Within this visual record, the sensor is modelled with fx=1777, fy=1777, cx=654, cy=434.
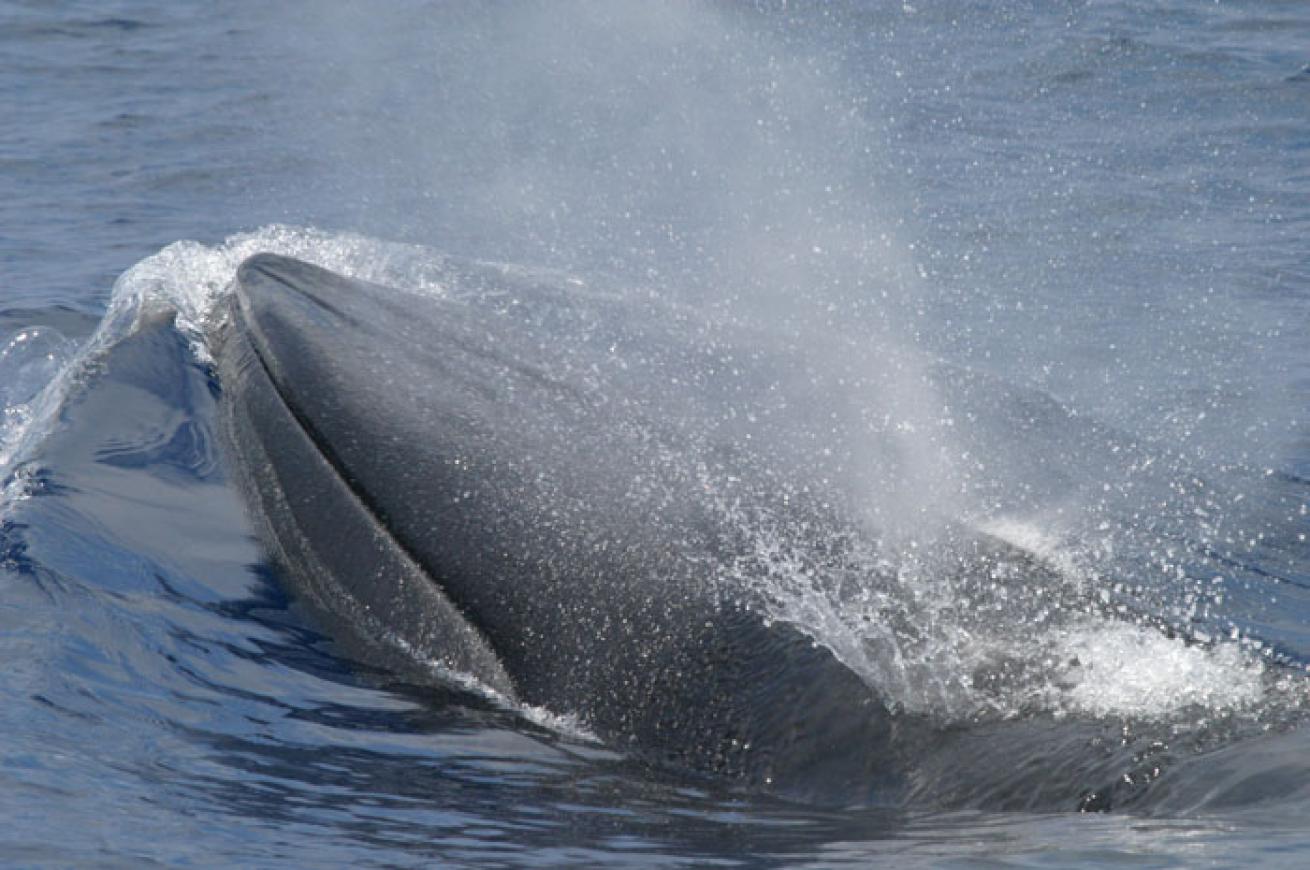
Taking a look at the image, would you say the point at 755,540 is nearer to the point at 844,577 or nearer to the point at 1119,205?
the point at 844,577

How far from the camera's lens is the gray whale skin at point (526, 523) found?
634 centimetres

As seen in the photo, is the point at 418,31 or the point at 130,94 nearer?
the point at 130,94

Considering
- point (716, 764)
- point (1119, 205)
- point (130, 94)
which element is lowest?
point (716, 764)

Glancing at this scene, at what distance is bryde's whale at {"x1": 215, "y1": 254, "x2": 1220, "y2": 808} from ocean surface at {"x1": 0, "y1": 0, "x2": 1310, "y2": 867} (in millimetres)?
118

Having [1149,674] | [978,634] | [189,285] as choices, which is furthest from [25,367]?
[1149,674]

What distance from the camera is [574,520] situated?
23.5 ft

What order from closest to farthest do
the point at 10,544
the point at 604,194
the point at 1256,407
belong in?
the point at 10,544 → the point at 1256,407 → the point at 604,194

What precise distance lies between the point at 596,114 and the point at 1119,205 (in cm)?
775

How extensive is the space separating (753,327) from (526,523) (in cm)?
429

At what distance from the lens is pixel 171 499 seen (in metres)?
8.70

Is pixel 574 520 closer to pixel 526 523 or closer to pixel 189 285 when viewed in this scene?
pixel 526 523

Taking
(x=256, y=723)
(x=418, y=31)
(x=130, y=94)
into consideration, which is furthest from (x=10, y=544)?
(x=418, y=31)

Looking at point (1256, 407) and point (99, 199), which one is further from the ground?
point (99, 199)

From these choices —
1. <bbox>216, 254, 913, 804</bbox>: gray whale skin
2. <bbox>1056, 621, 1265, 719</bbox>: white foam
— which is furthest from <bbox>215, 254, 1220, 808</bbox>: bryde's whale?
<bbox>1056, 621, 1265, 719</bbox>: white foam
